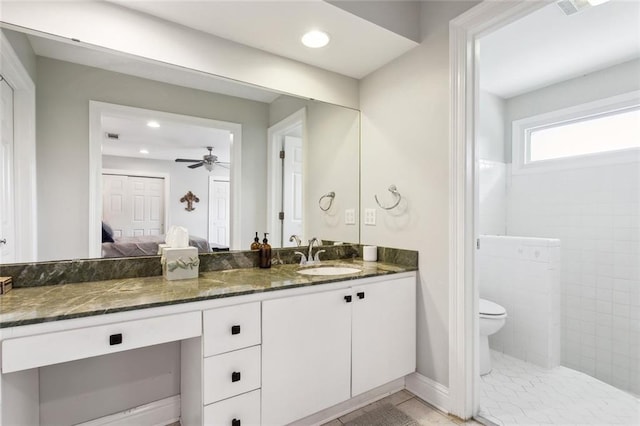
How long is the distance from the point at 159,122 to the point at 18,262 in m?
0.91

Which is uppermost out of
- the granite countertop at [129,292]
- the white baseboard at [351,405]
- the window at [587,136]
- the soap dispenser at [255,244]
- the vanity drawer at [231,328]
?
the window at [587,136]

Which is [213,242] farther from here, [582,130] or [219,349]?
[582,130]

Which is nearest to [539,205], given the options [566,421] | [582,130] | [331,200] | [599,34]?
[582,130]

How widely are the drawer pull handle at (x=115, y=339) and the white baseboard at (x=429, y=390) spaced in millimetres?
1639

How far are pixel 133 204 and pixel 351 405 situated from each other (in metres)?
1.61

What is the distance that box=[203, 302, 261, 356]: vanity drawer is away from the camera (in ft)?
4.09

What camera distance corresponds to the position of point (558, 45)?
232 centimetres

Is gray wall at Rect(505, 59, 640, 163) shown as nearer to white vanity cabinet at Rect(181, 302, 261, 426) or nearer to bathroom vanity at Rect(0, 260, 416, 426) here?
bathroom vanity at Rect(0, 260, 416, 426)

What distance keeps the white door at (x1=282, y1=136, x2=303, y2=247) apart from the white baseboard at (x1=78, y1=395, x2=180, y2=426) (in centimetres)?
108

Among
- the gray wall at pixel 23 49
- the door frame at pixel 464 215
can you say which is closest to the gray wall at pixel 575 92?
the door frame at pixel 464 215

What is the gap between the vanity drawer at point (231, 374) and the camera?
1245mm

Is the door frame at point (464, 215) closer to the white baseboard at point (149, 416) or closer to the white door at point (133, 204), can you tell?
the white baseboard at point (149, 416)

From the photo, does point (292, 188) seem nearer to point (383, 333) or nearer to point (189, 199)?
point (189, 199)

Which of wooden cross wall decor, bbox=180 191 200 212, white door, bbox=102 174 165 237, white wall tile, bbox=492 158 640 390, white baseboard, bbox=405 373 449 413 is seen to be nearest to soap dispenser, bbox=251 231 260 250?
wooden cross wall decor, bbox=180 191 200 212
